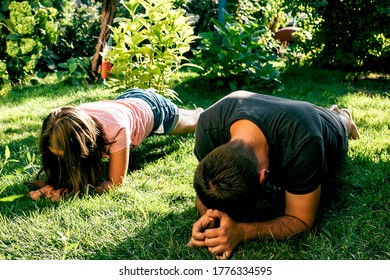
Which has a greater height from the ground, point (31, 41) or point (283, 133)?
point (283, 133)

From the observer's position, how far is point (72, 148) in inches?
108

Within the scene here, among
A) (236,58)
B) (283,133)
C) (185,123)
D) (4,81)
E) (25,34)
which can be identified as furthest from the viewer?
(25,34)

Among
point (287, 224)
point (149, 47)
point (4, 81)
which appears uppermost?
point (149, 47)

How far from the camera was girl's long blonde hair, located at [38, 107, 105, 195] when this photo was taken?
108 inches

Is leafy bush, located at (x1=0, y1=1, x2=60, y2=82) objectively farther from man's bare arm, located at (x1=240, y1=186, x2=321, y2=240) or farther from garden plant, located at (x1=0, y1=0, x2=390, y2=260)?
man's bare arm, located at (x1=240, y1=186, x2=321, y2=240)

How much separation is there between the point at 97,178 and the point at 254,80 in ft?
9.12

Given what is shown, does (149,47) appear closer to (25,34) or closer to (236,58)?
(236,58)

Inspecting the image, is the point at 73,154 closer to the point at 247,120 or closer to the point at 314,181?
the point at 247,120

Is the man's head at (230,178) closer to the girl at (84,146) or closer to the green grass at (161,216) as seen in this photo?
the green grass at (161,216)

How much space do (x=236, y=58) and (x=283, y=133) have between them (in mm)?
2998

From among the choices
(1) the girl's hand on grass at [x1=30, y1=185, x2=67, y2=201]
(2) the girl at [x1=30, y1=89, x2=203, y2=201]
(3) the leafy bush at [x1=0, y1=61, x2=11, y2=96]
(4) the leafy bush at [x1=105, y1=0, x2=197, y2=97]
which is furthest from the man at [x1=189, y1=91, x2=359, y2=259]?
(3) the leafy bush at [x1=0, y1=61, x2=11, y2=96]

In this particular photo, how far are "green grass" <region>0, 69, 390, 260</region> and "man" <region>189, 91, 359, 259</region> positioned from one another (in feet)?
0.39

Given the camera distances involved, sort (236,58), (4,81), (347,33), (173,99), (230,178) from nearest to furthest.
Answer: (230,178) → (173,99) → (236,58) → (4,81) → (347,33)

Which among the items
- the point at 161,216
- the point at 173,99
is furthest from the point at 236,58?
the point at 161,216
